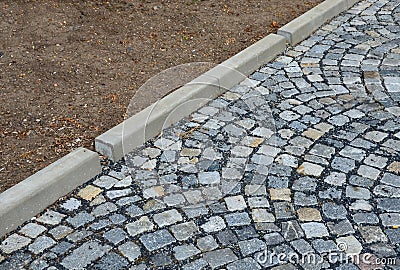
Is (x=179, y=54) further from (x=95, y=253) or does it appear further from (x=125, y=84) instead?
(x=95, y=253)

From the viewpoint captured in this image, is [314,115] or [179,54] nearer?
[314,115]

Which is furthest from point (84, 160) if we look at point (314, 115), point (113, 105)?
point (314, 115)

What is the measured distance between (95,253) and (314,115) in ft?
7.17

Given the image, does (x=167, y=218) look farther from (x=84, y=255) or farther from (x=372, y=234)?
(x=372, y=234)

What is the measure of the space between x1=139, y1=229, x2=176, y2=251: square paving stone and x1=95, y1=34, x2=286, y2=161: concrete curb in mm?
865

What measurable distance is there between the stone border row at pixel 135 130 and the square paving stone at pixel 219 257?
1.13 m

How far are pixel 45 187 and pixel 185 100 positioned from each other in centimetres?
145

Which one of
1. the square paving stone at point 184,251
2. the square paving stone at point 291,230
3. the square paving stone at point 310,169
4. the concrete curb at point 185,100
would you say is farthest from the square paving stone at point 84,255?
the square paving stone at point 310,169

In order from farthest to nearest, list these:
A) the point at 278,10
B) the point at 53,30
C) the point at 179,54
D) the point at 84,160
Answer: the point at 278,10
the point at 53,30
the point at 179,54
the point at 84,160

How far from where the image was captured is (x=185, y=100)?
16.5 feet

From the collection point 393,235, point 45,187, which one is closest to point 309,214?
point 393,235

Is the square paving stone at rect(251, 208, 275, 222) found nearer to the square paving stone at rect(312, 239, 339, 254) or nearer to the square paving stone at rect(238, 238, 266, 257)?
the square paving stone at rect(238, 238, 266, 257)

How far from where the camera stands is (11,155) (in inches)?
177

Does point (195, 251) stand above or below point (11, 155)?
below
